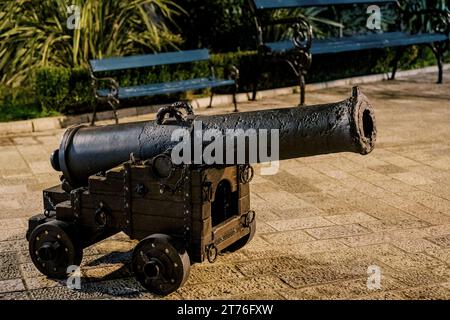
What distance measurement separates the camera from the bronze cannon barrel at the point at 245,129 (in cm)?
435

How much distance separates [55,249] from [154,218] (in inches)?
24.1

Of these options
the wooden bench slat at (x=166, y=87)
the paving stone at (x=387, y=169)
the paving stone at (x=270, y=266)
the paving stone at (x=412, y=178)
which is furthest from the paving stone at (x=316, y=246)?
the wooden bench slat at (x=166, y=87)

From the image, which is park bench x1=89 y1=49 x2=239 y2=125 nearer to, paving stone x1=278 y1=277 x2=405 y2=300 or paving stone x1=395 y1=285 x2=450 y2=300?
paving stone x1=278 y1=277 x2=405 y2=300

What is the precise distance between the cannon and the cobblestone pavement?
0.21 meters

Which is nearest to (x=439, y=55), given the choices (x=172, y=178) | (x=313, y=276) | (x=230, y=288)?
(x=313, y=276)

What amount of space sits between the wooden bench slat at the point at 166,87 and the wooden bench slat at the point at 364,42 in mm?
1020

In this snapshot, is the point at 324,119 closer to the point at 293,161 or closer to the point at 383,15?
the point at 293,161

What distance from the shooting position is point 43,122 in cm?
969

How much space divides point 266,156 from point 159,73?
6389 mm

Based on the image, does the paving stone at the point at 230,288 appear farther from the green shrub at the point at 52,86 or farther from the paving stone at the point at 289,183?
the green shrub at the point at 52,86

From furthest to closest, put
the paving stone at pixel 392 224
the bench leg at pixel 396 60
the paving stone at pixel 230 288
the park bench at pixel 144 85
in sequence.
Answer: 1. the bench leg at pixel 396 60
2. the park bench at pixel 144 85
3. the paving stone at pixel 392 224
4. the paving stone at pixel 230 288

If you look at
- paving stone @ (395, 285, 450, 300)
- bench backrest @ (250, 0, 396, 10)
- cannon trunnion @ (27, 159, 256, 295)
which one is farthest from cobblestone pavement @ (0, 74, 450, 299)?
bench backrest @ (250, 0, 396, 10)

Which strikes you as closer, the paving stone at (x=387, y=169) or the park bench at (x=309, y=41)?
the paving stone at (x=387, y=169)

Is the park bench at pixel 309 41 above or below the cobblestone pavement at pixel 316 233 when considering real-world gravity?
above
